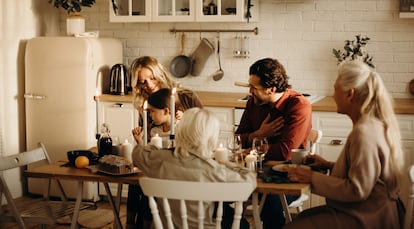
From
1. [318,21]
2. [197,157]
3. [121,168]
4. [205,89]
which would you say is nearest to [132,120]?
[205,89]

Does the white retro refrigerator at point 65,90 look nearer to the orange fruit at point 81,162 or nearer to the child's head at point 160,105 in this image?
the child's head at point 160,105

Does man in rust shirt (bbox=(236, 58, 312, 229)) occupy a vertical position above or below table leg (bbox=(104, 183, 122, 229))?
above

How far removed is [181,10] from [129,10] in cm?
44

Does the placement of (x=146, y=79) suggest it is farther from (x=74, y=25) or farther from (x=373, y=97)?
(x=373, y=97)

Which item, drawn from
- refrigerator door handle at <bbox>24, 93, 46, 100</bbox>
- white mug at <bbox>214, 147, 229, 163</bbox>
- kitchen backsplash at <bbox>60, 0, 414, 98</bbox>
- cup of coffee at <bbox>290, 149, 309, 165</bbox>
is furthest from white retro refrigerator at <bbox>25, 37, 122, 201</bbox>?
cup of coffee at <bbox>290, 149, 309, 165</bbox>

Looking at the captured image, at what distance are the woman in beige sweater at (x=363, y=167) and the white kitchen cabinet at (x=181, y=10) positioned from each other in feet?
7.56

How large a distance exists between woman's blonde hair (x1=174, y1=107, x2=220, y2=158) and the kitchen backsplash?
2.71m

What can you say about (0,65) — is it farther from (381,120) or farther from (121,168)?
(381,120)

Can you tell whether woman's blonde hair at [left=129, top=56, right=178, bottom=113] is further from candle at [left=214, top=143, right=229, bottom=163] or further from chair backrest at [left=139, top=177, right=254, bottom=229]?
chair backrest at [left=139, top=177, right=254, bottom=229]

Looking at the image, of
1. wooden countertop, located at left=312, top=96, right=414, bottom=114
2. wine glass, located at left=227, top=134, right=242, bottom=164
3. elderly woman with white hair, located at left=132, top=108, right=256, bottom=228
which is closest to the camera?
elderly woman with white hair, located at left=132, top=108, right=256, bottom=228

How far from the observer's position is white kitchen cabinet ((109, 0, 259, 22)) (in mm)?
5492

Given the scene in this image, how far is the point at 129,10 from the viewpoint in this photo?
5.76 metres

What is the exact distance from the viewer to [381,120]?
322cm

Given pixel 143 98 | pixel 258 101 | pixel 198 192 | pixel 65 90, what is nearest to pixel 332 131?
pixel 258 101
